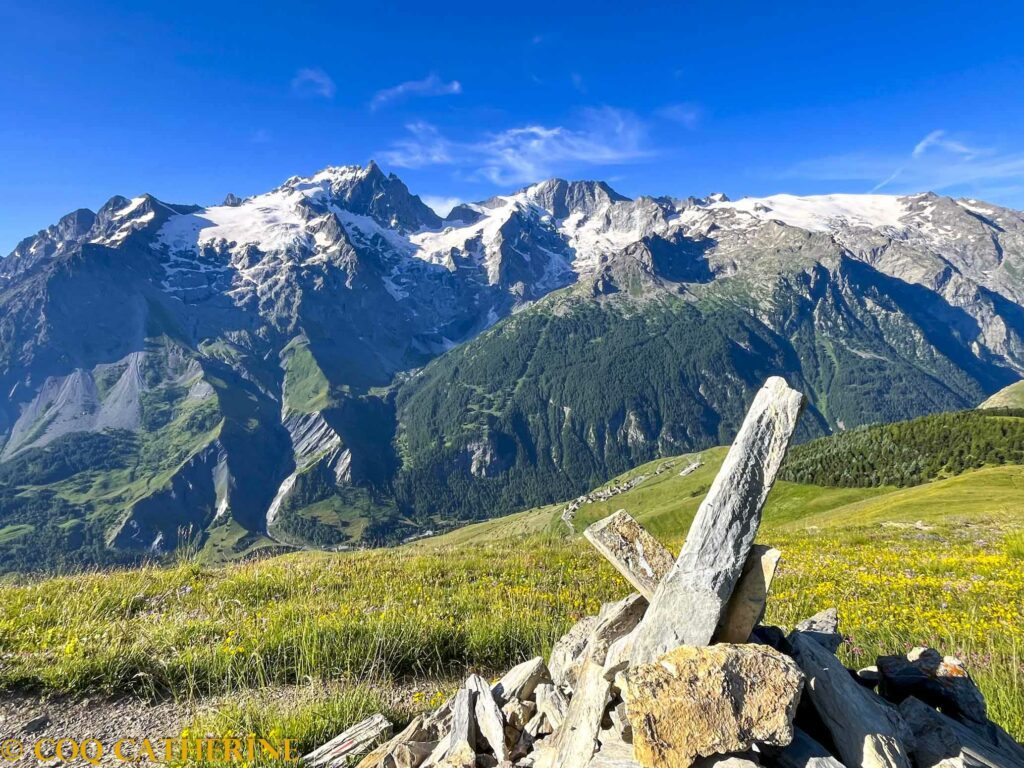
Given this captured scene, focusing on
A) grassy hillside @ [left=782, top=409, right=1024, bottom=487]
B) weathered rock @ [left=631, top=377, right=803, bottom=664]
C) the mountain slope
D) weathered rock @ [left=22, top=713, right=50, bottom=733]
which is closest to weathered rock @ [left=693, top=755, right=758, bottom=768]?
weathered rock @ [left=631, top=377, right=803, bottom=664]

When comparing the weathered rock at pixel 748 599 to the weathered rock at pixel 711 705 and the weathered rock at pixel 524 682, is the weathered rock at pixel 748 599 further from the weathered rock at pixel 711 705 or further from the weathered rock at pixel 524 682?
the weathered rock at pixel 524 682

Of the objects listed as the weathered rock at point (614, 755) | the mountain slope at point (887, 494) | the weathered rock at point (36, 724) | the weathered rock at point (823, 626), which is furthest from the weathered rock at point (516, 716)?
the mountain slope at point (887, 494)

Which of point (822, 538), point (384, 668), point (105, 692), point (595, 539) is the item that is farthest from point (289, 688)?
point (822, 538)

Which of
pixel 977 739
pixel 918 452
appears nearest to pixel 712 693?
pixel 977 739

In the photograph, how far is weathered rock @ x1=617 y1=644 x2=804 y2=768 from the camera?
4590 millimetres

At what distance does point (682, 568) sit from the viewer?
6.04 metres

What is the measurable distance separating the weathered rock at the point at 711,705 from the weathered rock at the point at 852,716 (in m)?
0.93

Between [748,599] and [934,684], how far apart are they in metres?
2.61

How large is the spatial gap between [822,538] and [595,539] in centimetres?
2528

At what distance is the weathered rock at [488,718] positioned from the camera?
5895 millimetres

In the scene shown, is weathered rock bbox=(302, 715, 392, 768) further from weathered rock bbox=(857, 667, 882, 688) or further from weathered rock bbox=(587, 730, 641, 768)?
weathered rock bbox=(857, 667, 882, 688)

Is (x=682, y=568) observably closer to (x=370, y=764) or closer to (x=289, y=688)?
(x=370, y=764)

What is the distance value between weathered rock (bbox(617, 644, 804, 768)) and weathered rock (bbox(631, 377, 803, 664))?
0.95 meters

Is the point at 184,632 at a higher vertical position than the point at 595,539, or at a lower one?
lower
